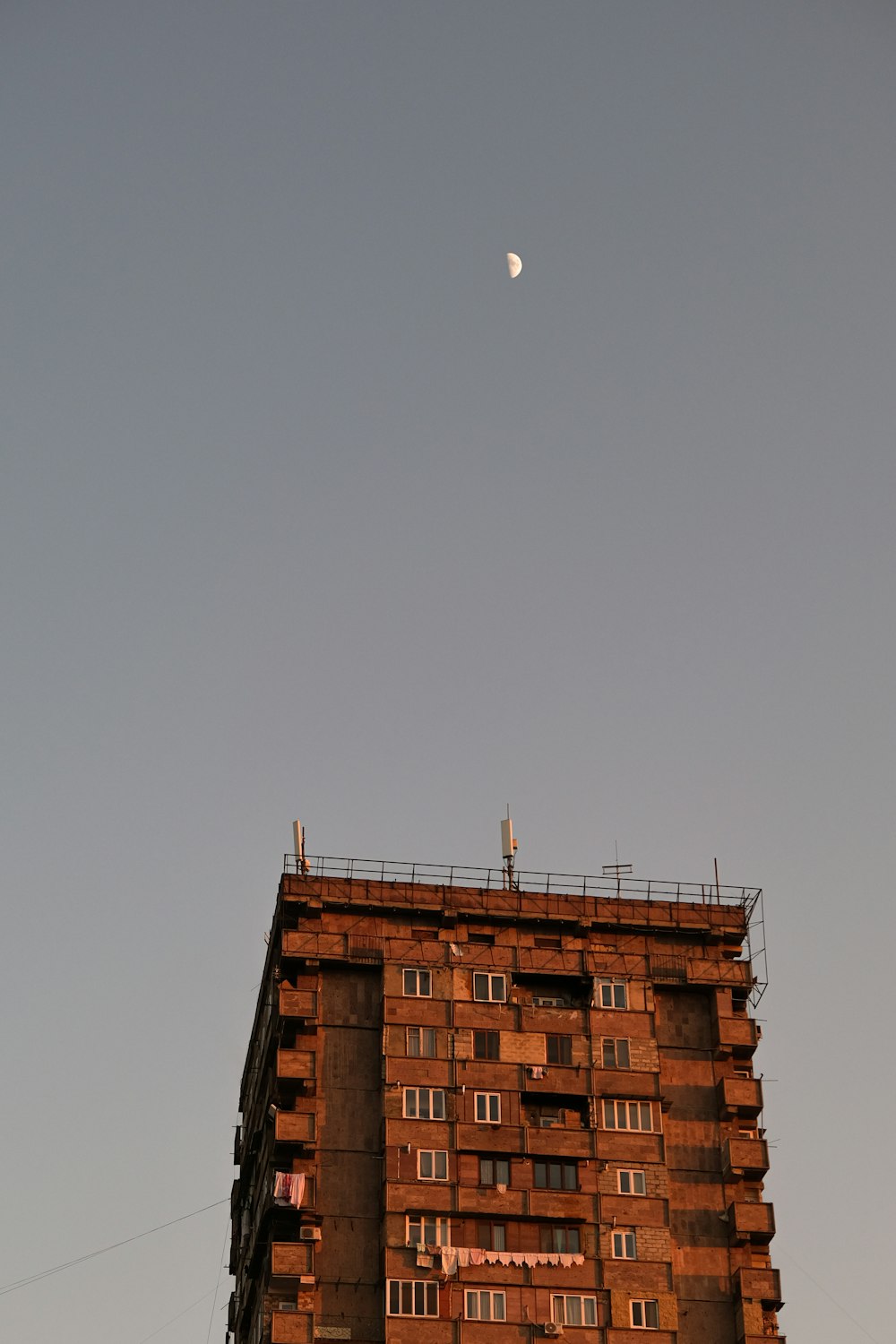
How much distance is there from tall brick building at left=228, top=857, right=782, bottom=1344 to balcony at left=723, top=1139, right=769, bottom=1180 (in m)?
0.10

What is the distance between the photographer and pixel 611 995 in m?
112

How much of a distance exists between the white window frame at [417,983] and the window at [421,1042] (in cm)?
179

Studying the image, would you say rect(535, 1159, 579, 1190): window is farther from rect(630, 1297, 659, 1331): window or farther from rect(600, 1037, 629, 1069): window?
rect(630, 1297, 659, 1331): window

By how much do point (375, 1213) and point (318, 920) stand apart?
15.7 m

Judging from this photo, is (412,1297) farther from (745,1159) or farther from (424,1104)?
(745,1159)

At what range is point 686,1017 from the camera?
11300 centimetres

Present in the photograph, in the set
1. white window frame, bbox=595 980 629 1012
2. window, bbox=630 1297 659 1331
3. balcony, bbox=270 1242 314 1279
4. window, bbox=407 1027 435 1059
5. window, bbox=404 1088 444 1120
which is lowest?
window, bbox=630 1297 659 1331

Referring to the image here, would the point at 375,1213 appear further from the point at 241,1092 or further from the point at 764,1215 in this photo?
the point at 241,1092

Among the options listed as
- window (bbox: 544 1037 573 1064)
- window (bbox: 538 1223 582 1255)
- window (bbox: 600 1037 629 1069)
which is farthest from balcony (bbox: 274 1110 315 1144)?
window (bbox: 600 1037 629 1069)

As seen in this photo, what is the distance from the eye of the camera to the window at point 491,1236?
10444 centimetres

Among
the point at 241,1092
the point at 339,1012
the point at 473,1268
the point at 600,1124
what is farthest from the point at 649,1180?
the point at 241,1092

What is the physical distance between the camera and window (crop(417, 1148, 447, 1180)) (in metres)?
105

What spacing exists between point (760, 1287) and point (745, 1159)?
6312 mm

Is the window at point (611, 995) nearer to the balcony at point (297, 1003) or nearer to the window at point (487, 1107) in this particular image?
the window at point (487, 1107)
